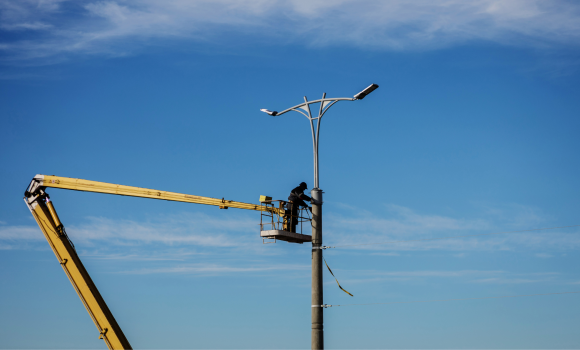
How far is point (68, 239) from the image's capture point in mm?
31812

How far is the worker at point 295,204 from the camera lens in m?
23.4

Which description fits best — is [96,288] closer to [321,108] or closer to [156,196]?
[156,196]

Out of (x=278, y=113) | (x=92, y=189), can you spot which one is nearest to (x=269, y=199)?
(x=278, y=113)

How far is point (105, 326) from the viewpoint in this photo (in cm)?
3008

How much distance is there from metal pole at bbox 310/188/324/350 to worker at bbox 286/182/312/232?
7.40ft

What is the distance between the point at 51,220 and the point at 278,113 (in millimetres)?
15901

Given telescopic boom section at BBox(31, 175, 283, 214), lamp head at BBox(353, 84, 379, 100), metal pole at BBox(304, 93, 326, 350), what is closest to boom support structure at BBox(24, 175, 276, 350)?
telescopic boom section at BBox(31, 175, 283, 214)

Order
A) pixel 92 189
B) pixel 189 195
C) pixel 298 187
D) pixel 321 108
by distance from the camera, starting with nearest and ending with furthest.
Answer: pixel 321 108 → pixel 298 187 → pixel 189 195 → pixel 92 189

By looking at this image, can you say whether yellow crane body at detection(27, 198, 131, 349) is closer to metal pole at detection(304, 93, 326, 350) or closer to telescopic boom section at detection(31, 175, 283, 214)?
telescopic boom section at detection(31, 175, 283, 214)

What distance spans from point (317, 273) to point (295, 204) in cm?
434

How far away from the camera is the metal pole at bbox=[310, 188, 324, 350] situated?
19219 millimetres

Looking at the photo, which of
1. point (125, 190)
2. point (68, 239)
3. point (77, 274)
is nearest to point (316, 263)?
point (125, 190)

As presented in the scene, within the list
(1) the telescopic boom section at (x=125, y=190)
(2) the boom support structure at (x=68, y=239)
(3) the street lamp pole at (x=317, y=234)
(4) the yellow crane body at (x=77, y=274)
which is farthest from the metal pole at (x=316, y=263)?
(4) the yellow crane body at (x=77, y=274)

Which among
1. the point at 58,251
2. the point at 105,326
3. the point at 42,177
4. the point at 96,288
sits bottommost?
the point at 105,326
